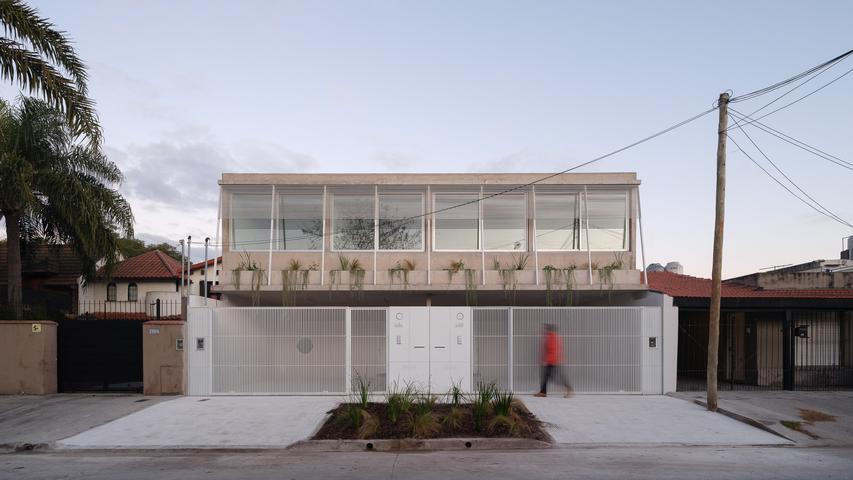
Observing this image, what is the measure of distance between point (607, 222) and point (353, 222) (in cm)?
727

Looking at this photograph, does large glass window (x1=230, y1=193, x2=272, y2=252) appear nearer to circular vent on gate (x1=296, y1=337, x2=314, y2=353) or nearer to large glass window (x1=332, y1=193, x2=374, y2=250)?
large glass window (x1=332, y1=193, x2=374, y2=250)

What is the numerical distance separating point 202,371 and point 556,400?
8.23 meters

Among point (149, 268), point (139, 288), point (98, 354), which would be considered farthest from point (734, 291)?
point (139, 288)

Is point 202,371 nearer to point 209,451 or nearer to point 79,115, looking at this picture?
point 209,451

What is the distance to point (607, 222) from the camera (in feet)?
58.5

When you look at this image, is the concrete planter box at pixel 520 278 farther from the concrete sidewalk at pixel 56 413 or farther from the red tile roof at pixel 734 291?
the concrete sidewalk at pixel 56 413

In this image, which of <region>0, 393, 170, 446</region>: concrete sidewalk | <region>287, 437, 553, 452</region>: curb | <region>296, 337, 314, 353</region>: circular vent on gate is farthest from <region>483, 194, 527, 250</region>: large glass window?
<region>0, 393, 170, 446</region>: concrete sidewalk

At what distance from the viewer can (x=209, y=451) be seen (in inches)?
395

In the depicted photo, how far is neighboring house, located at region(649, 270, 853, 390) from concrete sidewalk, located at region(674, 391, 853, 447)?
1.04 meters

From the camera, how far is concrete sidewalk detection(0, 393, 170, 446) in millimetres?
11055

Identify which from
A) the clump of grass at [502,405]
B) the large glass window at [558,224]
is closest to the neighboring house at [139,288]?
the large glass window at [558,224]

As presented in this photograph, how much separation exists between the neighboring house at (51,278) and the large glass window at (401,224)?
15433mm

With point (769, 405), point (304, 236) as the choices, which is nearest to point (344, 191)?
point (304, 236)

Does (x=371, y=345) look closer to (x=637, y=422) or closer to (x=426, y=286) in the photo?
(x=426, y=286)
